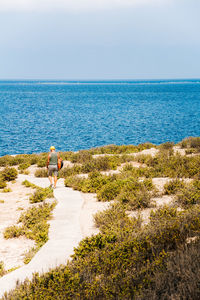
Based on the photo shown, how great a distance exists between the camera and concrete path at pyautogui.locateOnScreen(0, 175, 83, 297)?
230 inches

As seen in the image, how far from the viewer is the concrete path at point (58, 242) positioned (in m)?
5.84

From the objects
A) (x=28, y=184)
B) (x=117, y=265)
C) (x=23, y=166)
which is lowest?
(x=23, y=166)

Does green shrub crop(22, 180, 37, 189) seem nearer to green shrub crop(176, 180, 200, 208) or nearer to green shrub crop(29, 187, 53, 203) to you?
green shrub crop(29, 187, 53, 203)

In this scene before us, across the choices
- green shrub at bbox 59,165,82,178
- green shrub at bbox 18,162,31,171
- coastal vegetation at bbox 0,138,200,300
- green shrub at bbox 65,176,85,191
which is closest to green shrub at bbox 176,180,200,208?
coastal vegetation at bbox 0,138,200,300

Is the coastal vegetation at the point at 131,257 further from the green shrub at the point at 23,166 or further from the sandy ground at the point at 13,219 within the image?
the green shrub at the point at 23,166

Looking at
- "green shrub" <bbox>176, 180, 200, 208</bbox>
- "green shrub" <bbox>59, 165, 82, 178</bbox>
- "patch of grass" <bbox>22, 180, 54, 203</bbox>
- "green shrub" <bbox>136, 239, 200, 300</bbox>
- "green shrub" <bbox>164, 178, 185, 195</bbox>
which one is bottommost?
"green shrub" <bbox>59, 165, 82, 178</bbox>

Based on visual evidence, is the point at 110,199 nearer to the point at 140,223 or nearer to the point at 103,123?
the point at 140,223

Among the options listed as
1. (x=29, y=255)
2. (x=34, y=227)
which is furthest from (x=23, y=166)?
(x=29, y=255)

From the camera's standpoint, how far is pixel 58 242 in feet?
24.3

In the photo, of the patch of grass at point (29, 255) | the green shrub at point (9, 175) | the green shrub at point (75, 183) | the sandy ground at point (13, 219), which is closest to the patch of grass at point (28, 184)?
the sandy ground at point (13, 219)

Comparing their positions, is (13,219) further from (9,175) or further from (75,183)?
(9,175)

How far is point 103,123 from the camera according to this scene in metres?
58.3

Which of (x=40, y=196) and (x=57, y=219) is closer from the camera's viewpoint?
(x=57, y=219)

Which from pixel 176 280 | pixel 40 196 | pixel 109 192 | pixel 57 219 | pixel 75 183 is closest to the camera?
pixel 176 280
